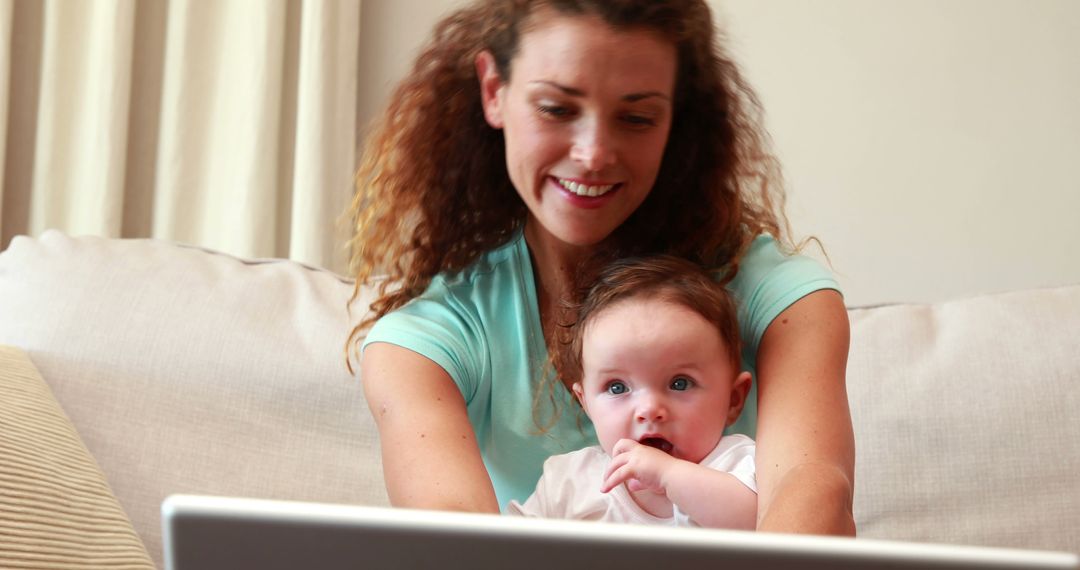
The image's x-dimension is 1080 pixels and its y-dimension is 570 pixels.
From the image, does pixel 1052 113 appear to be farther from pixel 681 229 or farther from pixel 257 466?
pixel 257 466

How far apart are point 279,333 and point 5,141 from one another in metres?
0.80

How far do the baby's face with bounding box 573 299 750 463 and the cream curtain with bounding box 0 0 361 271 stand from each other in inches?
41.3

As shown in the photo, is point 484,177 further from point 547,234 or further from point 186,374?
point 186,374

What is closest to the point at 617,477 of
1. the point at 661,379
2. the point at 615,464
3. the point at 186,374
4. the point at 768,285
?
the point at 615,464

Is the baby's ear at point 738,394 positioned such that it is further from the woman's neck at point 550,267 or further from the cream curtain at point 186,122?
the cream curtain at point 186,122

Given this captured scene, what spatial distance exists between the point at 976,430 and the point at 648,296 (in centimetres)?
59

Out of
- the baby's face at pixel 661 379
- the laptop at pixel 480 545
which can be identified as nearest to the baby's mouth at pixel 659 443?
the baby's face at pixel 661 379

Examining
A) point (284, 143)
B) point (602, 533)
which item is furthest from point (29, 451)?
→ point (284, 143)

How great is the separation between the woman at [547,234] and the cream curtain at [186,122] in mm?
649

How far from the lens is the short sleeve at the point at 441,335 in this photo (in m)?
1.48

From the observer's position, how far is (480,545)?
57cm

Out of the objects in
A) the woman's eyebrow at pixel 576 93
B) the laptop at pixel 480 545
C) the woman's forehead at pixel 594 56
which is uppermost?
the woman's forehead at pixel 594 56

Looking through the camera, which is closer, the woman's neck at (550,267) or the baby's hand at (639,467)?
the baby's hand at (639,467)

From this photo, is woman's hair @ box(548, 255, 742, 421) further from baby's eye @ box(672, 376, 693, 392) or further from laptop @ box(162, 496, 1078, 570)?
laptop @ box(162, 496, 1078, 570)
